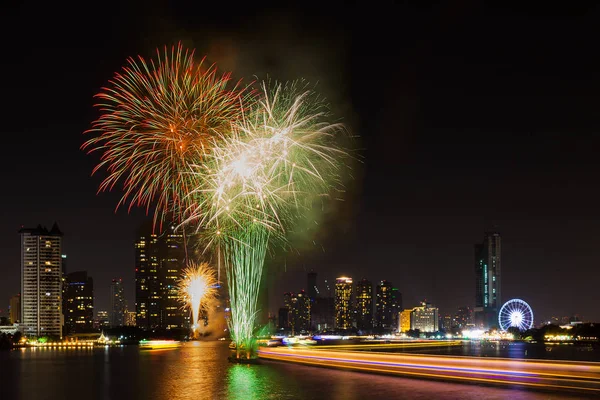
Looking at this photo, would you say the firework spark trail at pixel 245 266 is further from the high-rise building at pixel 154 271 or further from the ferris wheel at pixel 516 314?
the high-rise building at pixel 154 271

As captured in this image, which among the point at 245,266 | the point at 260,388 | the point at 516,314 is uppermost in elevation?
the point at 245,266

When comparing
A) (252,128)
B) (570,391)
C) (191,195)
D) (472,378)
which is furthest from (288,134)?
(570,391)

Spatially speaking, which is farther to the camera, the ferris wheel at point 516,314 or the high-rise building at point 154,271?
the high-rise building at point 154,271

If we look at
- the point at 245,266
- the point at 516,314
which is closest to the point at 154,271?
the point at 516,314

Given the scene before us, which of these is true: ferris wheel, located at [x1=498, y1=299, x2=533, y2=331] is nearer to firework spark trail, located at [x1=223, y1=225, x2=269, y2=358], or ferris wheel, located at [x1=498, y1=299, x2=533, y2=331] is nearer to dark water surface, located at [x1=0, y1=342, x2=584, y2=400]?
dark water surface, located at [x1=0, y1=342, x2=584, y2=400]

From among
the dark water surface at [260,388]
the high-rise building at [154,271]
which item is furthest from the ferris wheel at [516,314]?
the dark water surface at [260,388]

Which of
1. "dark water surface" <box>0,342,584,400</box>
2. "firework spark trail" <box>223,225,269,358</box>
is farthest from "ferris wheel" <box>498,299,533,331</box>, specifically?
"firework spark trail" <box>223,225,269,358</box>

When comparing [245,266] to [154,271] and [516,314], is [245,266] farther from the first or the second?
[154,271]

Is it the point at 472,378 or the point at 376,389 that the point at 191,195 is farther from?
the point at 472,378

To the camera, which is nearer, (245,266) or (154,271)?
(245,266)
